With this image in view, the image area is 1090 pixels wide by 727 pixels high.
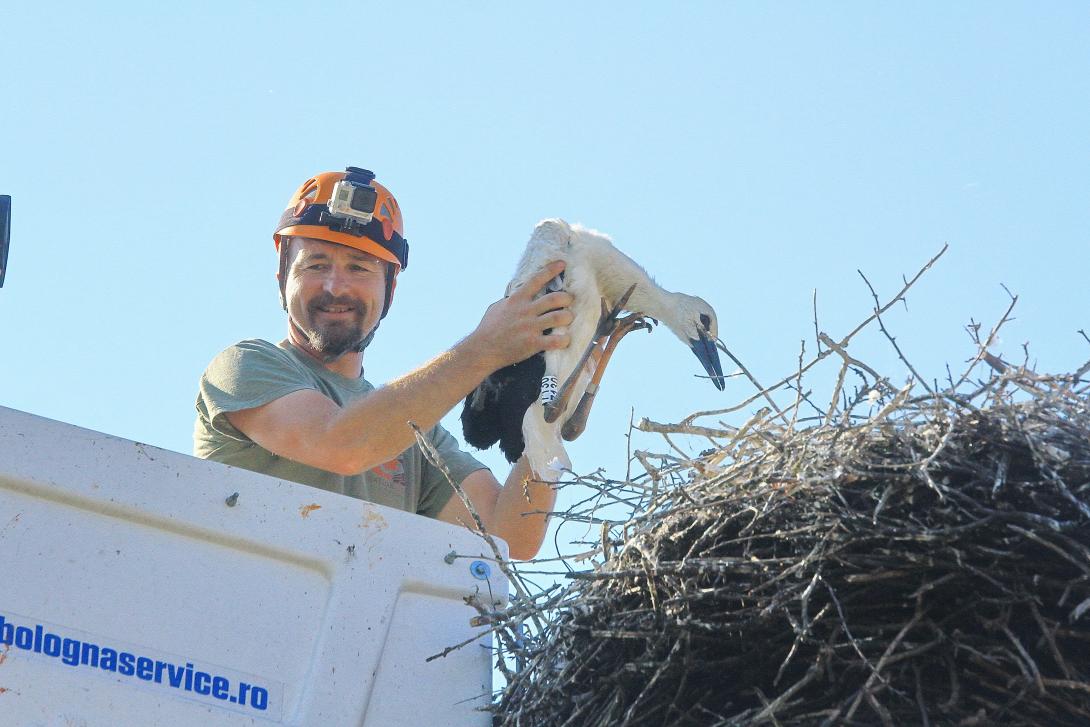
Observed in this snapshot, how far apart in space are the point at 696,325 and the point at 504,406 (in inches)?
42.7

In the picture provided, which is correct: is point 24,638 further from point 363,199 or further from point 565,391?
point 565,391

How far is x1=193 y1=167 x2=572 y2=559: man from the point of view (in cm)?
471

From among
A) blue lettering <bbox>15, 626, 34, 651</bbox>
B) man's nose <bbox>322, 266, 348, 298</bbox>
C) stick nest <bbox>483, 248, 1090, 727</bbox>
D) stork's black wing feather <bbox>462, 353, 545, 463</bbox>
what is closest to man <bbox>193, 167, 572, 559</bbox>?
man's nose <bbox>322, 266, 348, 298</bbox>

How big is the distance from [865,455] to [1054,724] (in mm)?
686

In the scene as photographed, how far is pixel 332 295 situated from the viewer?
5.56 m

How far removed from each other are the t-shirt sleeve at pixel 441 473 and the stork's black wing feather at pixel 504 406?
0.39 m

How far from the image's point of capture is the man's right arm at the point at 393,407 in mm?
4625

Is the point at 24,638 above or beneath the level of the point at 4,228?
beneath

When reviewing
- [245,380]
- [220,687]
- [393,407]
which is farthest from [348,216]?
[220,687]

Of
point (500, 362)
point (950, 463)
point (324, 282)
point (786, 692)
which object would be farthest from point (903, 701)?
point (324, 282)

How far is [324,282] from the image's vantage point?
558 centimetres

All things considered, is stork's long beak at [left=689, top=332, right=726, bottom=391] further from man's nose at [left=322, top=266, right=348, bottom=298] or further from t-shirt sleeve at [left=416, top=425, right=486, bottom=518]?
man's nose at [left=322, top=266, right=348, bottom=298]

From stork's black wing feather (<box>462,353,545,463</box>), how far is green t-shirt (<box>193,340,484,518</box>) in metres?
0.55

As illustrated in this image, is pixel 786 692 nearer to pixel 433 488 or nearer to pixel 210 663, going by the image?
pixel 210 663
